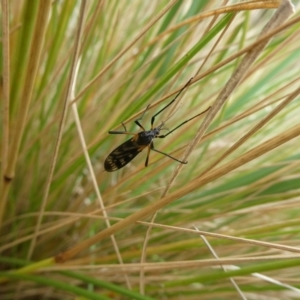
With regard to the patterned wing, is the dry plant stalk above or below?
above

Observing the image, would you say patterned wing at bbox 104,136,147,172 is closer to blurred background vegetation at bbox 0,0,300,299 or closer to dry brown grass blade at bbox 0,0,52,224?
blurred background vegetation at bbox 0,0,300,299

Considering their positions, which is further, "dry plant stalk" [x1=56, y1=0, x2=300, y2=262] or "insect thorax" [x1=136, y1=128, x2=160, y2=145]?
"insect thorax" [x1=136, y1=128, x2=160, y2=145]

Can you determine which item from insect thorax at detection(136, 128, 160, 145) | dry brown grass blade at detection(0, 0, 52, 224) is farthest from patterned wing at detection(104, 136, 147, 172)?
dry brown grass blade at detection(0, 0, 52, 224)

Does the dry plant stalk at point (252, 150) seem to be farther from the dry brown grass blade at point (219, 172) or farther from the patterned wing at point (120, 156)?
the patterned wing at point (120, 156)

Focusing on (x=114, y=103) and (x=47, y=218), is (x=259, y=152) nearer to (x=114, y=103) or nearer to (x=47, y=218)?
(x=114, y=103)

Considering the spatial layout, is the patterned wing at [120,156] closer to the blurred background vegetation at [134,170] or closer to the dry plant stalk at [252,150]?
the blurred background vegetation at [134,170]

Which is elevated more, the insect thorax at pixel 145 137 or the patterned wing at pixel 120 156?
the insect thorax at pixel 145 137

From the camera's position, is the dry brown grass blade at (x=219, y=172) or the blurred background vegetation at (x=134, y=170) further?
the blurred background vegetation at (x=134, y=170)

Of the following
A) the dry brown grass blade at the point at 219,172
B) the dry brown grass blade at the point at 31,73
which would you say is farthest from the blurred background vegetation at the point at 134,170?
the dry brown grass blade at the point at 219,172

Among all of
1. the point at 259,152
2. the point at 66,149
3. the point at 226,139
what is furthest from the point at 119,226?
the point at 226,139
